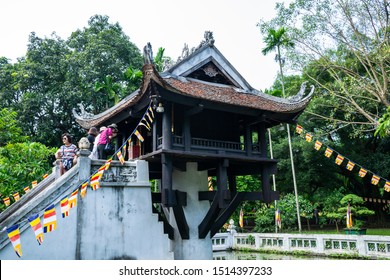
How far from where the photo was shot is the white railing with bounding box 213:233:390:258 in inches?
537

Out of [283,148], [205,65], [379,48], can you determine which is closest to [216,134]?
[205,65]

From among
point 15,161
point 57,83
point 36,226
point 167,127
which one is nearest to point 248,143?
point 167,127

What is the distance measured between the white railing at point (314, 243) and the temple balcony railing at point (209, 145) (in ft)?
21.7

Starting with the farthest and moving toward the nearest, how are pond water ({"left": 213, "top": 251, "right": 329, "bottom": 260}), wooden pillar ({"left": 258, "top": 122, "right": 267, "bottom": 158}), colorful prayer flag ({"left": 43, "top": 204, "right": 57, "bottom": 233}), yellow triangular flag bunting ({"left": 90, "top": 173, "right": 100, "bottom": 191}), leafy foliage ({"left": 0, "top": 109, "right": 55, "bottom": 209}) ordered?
pond water ({"left": 213, "top": 251, "right": 329, "bottom": 260}), wooden pillar ({"left": 258, "top": 122, "right": 267, "bottom": 158}), leafy foliage ({"left": 0, "top": 109, "right": 55, "bottom": 209}), yellow triangular flag bunting ({"left": 90, "top": 173, "right": 100, "bottom": 191}), colorful prayer flag ({"left": 43, "top": 204, "right": 57, "bottom": 233})

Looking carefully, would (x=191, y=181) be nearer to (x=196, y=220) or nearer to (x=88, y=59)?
(x=196, y=220)

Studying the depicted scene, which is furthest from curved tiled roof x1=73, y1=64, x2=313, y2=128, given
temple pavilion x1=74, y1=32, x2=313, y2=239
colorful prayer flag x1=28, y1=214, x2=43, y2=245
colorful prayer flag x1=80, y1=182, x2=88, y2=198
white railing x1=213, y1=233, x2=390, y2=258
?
white railing x1=213, y1=233, x2=390, y2=258

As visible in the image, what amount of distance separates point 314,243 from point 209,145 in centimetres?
859

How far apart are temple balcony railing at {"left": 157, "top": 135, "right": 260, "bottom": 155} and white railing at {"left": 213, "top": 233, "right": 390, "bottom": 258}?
21.7ft

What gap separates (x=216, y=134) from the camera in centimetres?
1134

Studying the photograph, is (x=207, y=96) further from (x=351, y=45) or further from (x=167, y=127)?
(x=351, y=45)

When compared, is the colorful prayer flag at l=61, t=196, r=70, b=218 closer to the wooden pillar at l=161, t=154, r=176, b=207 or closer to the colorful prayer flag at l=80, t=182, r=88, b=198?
the colorful prayer flag at l=80, t=182, r=88, b=198

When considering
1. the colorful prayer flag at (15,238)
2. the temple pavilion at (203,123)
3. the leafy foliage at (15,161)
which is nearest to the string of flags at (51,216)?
the colorful prayer flag at (15,238)

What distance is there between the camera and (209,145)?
34.4 feet

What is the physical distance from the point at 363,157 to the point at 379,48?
34.2 ft
